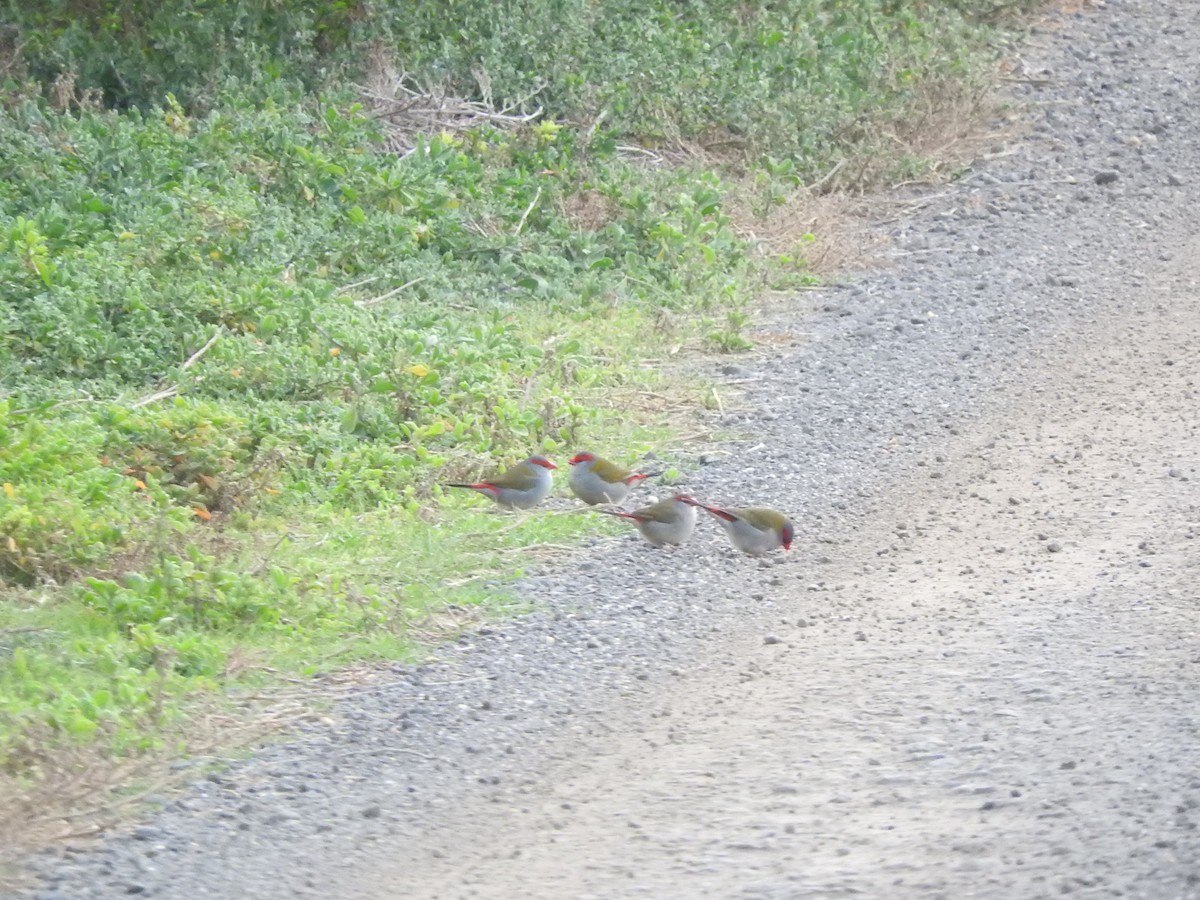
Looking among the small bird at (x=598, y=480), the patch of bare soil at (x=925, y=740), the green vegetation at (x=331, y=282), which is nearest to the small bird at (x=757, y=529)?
the patch of bare soil at (x=925, y=740)

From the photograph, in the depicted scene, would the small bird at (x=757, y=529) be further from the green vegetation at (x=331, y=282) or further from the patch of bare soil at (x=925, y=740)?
the green vegetation at (x=331, y=282)

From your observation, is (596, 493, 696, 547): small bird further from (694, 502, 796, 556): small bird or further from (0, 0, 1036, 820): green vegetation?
(0, 0, 1036, 820): green vegetation

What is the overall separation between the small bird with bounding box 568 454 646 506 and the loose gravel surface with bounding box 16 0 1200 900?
386 mm

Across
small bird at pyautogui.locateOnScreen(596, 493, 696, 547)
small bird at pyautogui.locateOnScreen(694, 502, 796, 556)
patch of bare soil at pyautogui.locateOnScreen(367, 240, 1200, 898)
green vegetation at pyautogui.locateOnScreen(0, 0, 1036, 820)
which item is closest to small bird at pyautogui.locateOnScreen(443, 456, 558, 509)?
green vegetation at pyautogui.locateOnScreen(0, 0, 1036, 820)

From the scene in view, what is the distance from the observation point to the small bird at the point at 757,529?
713cm

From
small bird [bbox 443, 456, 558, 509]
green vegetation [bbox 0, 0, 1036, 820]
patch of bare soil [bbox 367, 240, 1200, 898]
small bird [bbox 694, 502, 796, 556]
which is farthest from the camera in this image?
small bird [bbox 443, 456, 558, 509]

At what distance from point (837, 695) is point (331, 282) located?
5220 millimetres

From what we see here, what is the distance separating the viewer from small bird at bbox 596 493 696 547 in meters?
7.23

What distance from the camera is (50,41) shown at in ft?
40.9

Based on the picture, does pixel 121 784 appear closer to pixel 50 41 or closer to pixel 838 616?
pixel 838 616

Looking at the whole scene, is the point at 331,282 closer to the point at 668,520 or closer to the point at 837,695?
the point at 668,520

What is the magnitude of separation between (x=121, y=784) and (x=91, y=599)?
131 centimetres

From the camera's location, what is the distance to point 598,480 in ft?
25.2

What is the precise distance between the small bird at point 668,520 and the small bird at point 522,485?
425 millimetres
